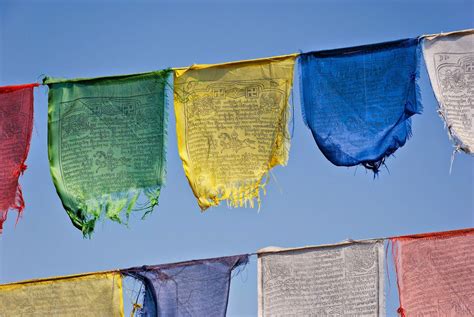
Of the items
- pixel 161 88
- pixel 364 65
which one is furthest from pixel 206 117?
pixel 364 65

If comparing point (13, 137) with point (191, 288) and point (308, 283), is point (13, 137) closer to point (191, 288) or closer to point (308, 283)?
point (191, 288)

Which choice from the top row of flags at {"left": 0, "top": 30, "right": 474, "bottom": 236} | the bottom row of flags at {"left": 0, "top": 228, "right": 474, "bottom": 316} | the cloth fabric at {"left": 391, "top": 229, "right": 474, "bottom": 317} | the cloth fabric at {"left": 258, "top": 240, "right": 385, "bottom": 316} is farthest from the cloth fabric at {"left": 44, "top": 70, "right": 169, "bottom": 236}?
the cloth fabric at {"left": 391, "top": 229, "right": 474, "bottom": 317}

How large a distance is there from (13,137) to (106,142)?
714mm

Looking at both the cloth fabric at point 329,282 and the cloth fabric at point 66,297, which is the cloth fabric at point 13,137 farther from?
the cloth fabric at point 329,282

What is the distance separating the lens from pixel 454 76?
32.0 ft

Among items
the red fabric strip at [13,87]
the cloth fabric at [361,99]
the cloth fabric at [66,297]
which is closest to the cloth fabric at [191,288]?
the cloth fabric at [66,297]

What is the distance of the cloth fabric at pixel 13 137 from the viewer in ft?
34.2

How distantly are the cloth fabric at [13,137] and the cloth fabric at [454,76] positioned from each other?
2741 mm

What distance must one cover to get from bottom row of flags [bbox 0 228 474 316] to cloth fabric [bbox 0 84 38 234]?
2.27ft

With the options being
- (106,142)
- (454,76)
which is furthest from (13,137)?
(454,76)

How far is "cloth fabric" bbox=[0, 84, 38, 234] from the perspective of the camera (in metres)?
10.4

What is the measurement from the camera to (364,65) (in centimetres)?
995

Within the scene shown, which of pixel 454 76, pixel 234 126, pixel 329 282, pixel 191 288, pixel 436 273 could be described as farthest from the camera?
pixel 234 126

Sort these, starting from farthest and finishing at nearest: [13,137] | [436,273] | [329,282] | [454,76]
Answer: [13,137] < [454,76] < [329,282] < [436,273]
